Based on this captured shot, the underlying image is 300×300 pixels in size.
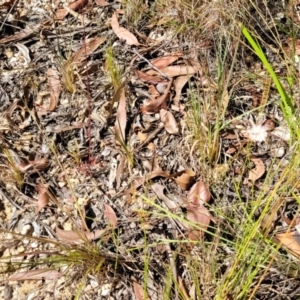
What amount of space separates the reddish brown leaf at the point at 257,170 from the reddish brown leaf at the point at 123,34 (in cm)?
67

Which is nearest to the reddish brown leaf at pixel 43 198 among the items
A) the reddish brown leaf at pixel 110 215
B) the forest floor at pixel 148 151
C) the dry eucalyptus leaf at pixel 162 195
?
the forest floor at pixel 148 151

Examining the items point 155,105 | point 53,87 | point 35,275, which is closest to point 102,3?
point 53,87

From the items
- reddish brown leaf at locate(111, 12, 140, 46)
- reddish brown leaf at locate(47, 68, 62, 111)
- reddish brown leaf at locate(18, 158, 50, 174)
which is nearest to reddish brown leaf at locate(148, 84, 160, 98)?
Result: reddish brown leaf at locate(111, 12, 140, 46)

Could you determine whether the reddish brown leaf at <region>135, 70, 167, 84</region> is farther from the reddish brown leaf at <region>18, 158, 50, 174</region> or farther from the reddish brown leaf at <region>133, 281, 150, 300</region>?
the reddish brown leaf at <region>133, 281, 150, 300</region>

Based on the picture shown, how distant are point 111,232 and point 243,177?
450 millimetres

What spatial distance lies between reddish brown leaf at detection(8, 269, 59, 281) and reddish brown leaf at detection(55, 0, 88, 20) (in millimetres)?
1084

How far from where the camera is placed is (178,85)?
191 centimetres

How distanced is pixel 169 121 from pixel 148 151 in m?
0.14

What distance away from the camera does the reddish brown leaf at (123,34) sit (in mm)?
2035

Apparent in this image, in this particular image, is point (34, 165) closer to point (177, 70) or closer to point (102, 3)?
point (177, 70)

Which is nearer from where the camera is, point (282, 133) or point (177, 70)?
point (282, 133)

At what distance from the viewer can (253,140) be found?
1747 mm

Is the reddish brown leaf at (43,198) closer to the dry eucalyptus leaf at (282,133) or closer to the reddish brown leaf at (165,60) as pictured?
the reddish brown leaf at (165,60)

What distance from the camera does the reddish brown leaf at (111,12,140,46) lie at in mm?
2035
